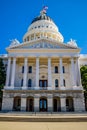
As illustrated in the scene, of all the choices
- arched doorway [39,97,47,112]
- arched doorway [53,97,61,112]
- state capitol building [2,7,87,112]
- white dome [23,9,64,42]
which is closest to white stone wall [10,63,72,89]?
state capitol building [2,7,87,112]

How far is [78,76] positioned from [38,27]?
29.6 m

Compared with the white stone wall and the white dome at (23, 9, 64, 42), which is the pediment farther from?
the white dome at (23, 9, 64, 42)

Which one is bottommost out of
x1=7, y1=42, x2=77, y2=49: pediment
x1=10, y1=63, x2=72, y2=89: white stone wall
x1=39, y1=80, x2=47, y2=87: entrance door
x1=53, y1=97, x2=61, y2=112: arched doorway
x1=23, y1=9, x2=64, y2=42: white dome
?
x1=53, y1=97, x2=61, y2=112: arched doorway

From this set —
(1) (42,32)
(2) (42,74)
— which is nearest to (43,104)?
(2) (42,74)

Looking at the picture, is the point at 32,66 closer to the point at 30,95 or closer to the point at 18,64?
the point at 18,64

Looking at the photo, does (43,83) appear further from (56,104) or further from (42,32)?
(42,32)

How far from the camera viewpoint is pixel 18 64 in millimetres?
34156

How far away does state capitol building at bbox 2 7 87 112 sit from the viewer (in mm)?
27500

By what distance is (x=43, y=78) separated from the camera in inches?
1313

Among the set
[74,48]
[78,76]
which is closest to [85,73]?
[78,76]

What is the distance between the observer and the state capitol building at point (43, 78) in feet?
90.2

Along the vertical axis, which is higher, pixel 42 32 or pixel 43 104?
pixel 42 32

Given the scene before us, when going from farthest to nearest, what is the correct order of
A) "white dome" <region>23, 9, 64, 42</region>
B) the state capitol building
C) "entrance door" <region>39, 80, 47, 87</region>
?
"white dome" <region>23, 9, 64, 42</region>
"entrance door" <region>39, 80, 47, 87</region>
the state capitol building

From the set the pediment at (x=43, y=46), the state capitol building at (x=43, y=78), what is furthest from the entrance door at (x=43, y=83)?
the pediment at (x=43, y=46)
